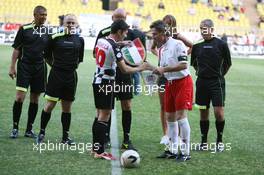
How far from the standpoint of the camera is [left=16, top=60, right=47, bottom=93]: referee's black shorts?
9.30 meters

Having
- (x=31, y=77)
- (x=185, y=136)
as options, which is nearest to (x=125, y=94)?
(x=185, y=136)

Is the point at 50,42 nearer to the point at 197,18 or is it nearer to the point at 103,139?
the point at 103,139

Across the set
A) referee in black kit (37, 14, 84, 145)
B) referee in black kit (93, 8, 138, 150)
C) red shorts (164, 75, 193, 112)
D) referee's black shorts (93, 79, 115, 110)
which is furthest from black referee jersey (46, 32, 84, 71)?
red shorts (164, 75, 193, 112)

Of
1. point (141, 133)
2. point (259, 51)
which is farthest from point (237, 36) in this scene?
Result: point (141, 133)

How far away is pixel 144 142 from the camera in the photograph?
30.7 ft

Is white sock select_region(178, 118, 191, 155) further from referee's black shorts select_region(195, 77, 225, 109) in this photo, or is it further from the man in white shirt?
referee's black shorts select_region(195, 77, 225, 109)

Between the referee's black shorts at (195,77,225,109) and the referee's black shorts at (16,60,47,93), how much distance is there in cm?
260

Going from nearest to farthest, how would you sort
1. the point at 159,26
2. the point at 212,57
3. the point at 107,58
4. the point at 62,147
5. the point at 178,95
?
the point at 159,26
the point at 107,58
the point at 178,95
the point at 62,147
the point at 212,57

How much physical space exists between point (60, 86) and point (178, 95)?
6.19 feet

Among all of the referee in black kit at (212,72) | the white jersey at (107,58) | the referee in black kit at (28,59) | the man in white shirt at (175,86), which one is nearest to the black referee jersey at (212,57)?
the referee in black kit at (212,72)

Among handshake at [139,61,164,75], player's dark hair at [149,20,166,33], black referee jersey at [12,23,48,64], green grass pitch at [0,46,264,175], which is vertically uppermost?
player's dark hair at [149,20,166,33]

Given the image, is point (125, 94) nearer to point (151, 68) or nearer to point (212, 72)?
point (151, 68)

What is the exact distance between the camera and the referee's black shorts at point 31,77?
9305 millimetres

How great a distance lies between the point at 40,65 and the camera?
9.48 m
